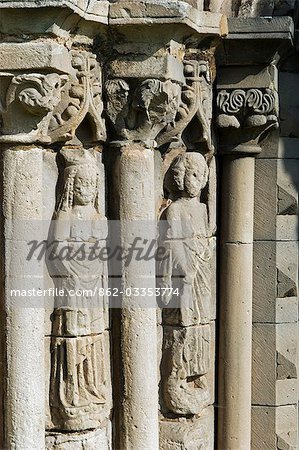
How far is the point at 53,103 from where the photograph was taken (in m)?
4.68

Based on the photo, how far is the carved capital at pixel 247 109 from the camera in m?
5.61

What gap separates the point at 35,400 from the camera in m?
4.86

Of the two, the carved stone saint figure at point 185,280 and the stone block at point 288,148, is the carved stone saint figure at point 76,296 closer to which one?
the carved stone saint figure at point 185,280

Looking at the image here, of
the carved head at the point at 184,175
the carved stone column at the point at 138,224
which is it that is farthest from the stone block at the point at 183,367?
the carved head at the point at 184,175

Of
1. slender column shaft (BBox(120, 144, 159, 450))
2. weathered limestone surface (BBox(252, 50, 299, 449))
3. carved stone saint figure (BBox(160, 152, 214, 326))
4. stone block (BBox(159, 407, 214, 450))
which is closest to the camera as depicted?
slender column shaft (BBox(120, 144, 159, 450))

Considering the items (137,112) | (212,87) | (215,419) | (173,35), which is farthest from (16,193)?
(215,419)

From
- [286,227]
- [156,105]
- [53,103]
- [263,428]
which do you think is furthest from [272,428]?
[53,103]

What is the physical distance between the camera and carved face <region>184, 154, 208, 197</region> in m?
5.41

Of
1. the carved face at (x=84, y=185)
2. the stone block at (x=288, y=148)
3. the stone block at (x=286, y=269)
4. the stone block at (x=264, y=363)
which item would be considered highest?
the stone block at (x=288, y=148)

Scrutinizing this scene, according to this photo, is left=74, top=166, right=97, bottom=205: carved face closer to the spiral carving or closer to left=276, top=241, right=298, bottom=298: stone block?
the spiral carving

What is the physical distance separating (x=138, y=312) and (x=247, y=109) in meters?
1.33

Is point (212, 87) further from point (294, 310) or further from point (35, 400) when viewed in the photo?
point (35, 400)

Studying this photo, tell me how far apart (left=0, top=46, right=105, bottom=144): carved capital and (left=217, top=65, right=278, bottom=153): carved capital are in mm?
874

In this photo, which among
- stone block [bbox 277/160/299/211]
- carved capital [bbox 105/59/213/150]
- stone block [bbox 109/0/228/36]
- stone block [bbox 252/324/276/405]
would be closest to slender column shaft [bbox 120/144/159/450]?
carved capital [bbox 105/59/213/150]
